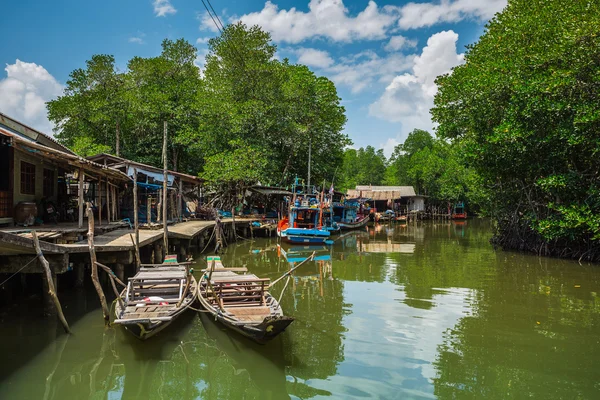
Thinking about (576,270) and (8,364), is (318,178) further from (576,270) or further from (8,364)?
(8,364)

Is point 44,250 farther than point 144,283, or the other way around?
point 144,283

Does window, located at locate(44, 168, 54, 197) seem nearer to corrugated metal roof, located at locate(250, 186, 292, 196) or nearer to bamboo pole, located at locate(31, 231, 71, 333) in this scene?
bamboo pole, located at locate(31, 231, 71, 333)

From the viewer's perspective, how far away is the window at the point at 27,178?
40.1 ft

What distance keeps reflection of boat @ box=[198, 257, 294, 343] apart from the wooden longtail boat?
0.42 meters

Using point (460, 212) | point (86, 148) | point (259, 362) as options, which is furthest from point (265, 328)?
point (460, 212)

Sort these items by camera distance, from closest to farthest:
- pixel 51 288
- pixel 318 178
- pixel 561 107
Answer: pixel 51 288 < pixel 561 107 < pixel 318 178

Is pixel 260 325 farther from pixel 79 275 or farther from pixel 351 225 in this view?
pixel 351 225

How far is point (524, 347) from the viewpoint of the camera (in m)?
7.21

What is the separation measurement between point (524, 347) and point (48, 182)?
15289mm

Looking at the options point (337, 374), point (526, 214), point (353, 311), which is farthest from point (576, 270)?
point (337, 374)

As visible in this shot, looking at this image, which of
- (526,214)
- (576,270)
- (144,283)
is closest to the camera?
(144,283)

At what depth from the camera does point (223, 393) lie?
18.5 feet

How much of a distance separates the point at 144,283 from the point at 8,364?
268cm

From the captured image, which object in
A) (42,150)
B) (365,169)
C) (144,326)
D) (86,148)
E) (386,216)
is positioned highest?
(365,169)
